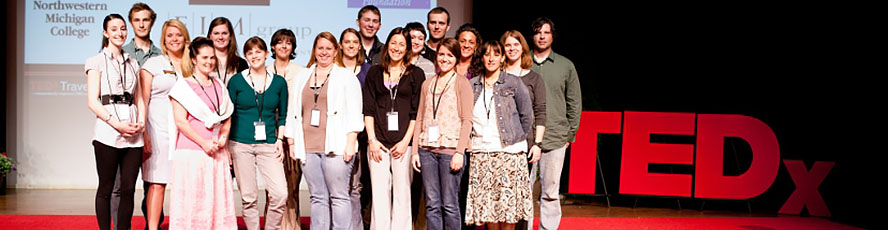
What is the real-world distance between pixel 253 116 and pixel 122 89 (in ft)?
2.07

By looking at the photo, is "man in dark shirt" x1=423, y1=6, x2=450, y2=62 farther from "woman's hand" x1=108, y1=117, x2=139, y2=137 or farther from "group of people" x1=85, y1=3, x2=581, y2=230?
"woman's hand" x1=108, y1=117, x2=139, y2=137

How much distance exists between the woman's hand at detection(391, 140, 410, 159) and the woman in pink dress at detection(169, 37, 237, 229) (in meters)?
0.80

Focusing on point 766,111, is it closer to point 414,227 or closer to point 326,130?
point 414,227

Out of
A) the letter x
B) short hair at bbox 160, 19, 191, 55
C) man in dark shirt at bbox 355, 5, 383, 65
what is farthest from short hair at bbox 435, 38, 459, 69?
the letter x

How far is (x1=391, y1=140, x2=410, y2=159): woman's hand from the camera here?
12.0 ft

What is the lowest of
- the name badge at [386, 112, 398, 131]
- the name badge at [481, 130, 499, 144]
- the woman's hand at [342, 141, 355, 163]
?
the woman's hand at [342, 141, 355, 163]

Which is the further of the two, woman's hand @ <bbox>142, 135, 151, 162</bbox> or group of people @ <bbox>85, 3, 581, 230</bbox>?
woman's hand @ <bbox>142, 135, 151, 162</bbox>

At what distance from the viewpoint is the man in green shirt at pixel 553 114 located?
159 inches

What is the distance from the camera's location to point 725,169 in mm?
5977

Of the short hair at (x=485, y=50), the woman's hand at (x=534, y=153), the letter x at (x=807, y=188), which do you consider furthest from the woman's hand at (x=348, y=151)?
the letter x at (x=807, y=188)

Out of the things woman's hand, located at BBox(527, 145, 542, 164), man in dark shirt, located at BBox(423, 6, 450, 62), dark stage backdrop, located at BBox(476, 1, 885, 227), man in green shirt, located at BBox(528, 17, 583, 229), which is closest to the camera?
woman's hand, located at BBox(527, 145, 542, 164)

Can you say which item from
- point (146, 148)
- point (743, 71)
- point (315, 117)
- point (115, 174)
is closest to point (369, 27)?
point (315, 117)

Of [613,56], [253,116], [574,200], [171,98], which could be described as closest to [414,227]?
[253,116]

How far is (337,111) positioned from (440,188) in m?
0.63
